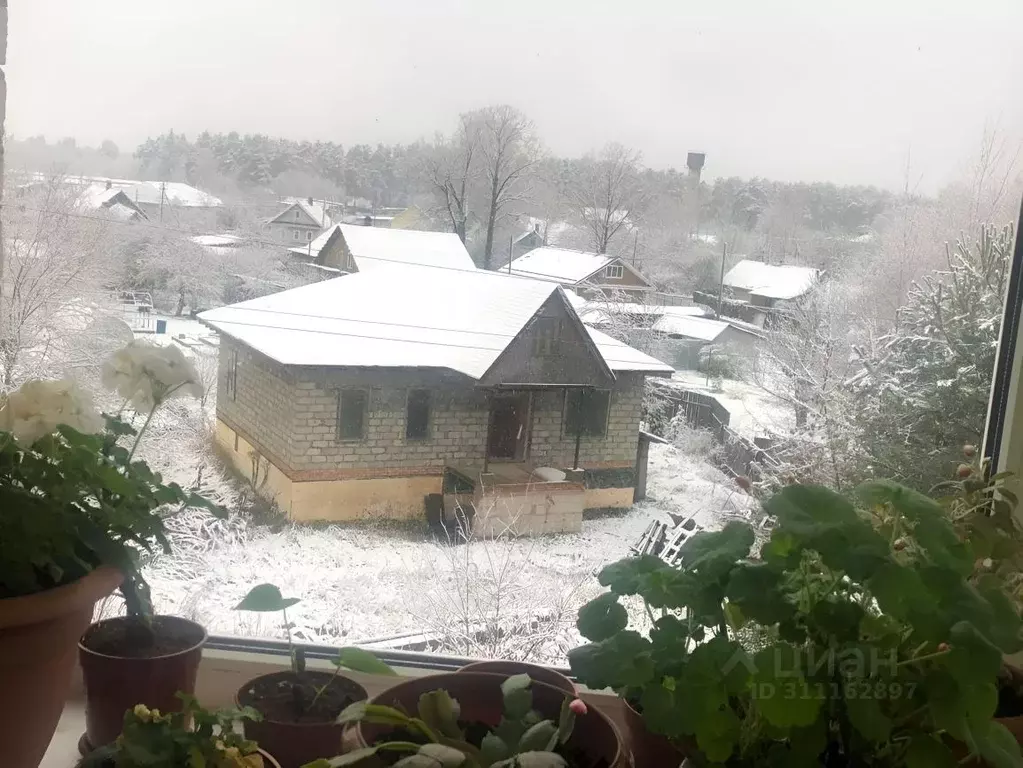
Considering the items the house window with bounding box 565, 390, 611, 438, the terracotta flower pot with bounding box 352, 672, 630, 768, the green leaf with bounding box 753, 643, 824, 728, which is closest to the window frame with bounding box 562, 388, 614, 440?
the house window with bounding box 565, 390, 611, 438

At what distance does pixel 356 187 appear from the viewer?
157 centimetres

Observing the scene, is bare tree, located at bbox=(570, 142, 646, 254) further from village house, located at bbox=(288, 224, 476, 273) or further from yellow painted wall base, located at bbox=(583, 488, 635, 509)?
yellow painted wall base, located at bbox=(583, 488, 635, 509)

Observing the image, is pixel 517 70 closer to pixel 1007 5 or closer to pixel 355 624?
pixel 1007 5

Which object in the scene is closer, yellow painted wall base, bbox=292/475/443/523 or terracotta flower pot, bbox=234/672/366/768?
terracotta flower pot, bbox=234/672/366/768

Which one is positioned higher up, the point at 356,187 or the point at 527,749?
the point at 356,187

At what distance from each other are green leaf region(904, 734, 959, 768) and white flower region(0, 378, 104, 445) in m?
1.03

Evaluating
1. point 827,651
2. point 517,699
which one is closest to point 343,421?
point 517,699

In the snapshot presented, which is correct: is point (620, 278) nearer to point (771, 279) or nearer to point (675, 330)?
point (675, 330)

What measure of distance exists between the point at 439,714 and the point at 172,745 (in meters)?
0.30

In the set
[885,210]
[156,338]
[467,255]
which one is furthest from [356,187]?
[885,210]

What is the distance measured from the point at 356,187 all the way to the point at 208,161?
0.25 m

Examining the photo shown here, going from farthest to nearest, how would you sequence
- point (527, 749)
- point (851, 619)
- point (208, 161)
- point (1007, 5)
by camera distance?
point (208, 161) < point (1007, 5) < point (527, 749) < point (851, 619)

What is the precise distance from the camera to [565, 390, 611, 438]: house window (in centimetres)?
157

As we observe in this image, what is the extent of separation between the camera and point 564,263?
1.56 meters
